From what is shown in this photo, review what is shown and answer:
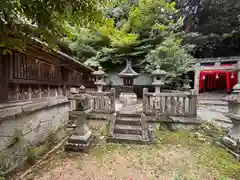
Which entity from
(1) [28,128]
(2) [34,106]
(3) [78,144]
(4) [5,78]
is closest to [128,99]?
(3) [78,144]

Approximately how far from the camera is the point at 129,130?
5469 millimetres

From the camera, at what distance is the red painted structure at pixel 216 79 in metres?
14.2

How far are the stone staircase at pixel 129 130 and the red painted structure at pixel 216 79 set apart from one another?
38.8ft

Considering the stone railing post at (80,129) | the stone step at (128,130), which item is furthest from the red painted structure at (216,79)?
the stone railing post at (80,129)

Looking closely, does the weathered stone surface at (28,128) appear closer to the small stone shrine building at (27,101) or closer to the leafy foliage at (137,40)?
the small stone shrine building at (27,101)

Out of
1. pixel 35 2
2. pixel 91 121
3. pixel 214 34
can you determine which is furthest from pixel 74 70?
pixel 214 34

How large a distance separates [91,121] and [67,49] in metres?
7.45

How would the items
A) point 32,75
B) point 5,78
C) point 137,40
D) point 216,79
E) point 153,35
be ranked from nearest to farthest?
point 5,78 < point 32,75 < point 153,35 < point 137,40 < point 216,79

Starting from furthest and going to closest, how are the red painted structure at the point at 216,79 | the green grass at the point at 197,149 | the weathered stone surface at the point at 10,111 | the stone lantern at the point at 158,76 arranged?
the red painted structure at the point at 216,79 < the stone lantern at the point at 158,76 < the green grass at the point at 197,149 < the weathered stone surface at the point at 10,111

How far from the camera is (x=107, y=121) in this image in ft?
21.3

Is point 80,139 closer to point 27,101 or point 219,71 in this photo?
point 27,101

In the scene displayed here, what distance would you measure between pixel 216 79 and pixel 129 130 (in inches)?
669

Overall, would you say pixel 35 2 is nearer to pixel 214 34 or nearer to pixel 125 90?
pixel 125 90

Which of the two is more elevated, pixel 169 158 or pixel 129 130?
pixel 129 130
